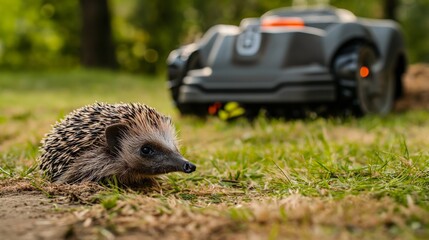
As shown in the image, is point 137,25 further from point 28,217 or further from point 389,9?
point 28,217

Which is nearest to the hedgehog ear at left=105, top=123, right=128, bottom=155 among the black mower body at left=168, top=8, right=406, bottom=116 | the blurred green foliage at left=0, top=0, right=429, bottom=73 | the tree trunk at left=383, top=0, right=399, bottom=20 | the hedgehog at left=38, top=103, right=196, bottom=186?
the hedgehog at left=38, top=103, right=196, bottom=186

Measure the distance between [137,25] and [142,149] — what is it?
2669cm

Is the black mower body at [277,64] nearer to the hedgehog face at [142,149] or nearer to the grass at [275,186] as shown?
the grass at [275,186]

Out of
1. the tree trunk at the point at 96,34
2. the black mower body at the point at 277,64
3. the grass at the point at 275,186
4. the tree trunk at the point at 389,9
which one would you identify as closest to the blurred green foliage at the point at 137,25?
the tree trunk at the point at 389,9

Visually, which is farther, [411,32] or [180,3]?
[411,32]

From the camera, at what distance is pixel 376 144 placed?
18.6 ft

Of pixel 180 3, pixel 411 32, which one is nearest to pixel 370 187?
pixel 180 3

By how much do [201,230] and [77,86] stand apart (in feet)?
43.0

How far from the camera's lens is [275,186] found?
13.2 feet

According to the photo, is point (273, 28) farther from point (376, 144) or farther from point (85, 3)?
point (85, 3)

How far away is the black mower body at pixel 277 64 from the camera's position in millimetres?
7906

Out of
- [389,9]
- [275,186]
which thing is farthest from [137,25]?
[275,186]

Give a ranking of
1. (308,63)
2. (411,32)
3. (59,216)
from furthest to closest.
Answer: (411,32) < (308,63) < (59,216)

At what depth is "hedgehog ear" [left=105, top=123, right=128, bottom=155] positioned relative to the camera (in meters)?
4.14
